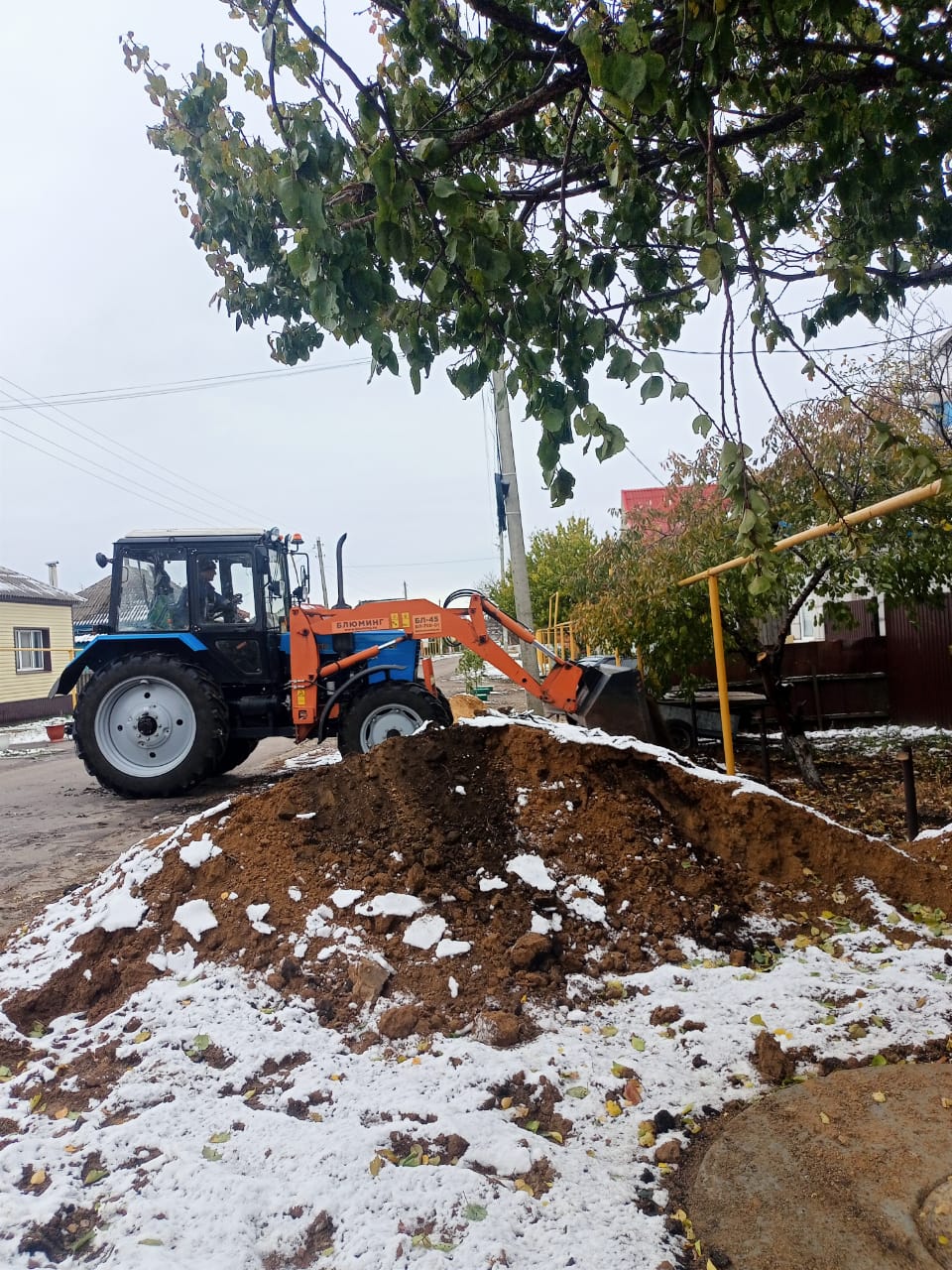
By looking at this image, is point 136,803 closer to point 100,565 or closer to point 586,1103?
point 100,565

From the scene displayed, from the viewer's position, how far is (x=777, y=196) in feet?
13.5

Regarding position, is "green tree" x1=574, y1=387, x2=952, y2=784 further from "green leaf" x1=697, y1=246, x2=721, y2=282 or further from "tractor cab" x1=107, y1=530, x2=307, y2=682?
"green leaf" x1=697, y1=246, x2=721, y2=282

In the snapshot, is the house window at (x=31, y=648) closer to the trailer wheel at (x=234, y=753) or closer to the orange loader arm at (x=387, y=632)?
the trailer wheel at (x=234, y=753)

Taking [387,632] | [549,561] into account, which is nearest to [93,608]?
[549,561]

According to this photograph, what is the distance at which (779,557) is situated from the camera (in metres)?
6.86

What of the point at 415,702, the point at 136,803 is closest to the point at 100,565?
the point at 136,803

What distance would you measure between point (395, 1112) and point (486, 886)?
142 cm

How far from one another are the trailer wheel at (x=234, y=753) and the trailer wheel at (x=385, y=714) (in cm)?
150

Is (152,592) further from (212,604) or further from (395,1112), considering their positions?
(395,1112)

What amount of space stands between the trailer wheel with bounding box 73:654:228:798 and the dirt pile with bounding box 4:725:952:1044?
3.90 m

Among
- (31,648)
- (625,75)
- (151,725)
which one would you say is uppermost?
(625,75)

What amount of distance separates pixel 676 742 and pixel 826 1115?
23.7ft

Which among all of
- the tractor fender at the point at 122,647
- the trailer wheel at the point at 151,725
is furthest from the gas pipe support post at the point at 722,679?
the tractor fender at the point at 122,647

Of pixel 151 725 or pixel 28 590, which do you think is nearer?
pixel 151 725
